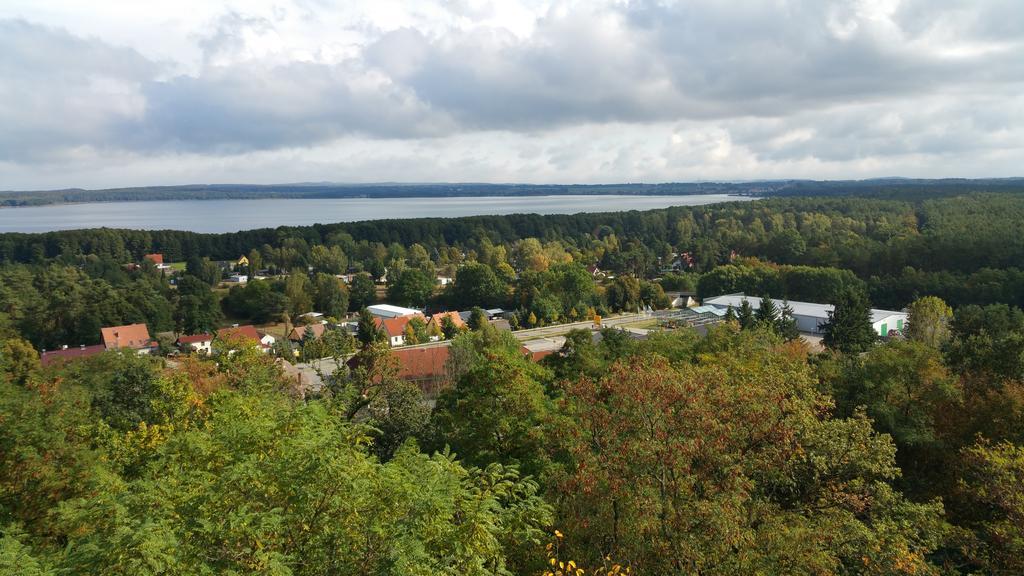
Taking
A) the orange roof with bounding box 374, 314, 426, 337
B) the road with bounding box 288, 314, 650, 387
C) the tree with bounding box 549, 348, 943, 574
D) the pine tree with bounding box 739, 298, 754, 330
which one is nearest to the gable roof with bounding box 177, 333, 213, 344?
the road with bounding box 288, 314, 650, 387

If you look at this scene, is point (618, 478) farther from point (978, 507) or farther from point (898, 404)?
point (898, 404)

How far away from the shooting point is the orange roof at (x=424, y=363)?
27409 mm

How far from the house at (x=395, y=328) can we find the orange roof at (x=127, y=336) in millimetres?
15191

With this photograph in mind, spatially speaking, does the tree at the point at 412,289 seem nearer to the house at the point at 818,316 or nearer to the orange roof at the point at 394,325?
the orange roof at the point at 394,325

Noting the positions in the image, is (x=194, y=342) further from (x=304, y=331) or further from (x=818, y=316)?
(x=818, y=316)

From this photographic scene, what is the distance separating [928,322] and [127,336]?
158 feet

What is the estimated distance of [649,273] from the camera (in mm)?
72750

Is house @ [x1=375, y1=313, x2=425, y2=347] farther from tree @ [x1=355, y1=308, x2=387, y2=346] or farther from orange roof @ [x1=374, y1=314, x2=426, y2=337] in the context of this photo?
tree @ [x1=355, y1=308, x2=387, y2=346]

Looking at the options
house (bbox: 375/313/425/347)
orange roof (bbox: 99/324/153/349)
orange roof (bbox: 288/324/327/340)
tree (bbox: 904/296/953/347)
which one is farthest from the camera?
orange roof (bbox: 288/324/327/340)

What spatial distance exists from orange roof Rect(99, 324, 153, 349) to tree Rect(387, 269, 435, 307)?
21.1 meters

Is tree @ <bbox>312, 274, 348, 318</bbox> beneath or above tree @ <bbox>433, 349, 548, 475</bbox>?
beneath

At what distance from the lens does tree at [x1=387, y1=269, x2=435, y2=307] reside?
56750 millimetres

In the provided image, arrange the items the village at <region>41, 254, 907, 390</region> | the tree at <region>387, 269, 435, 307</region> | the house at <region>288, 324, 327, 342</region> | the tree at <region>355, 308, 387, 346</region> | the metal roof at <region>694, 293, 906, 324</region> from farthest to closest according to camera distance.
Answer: the tree at <region>387, 269, 435, 307</region>
the house at <region>288, 324, 327, 342</region>
the metal roof at <region>694, 293, 906, 324</region>
the tree at <region>355, 308, 387, 346</region>
the village at <region>41, 254, 907, 390</region>

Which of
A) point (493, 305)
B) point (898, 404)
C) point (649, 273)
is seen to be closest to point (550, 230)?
point (649, 273)
